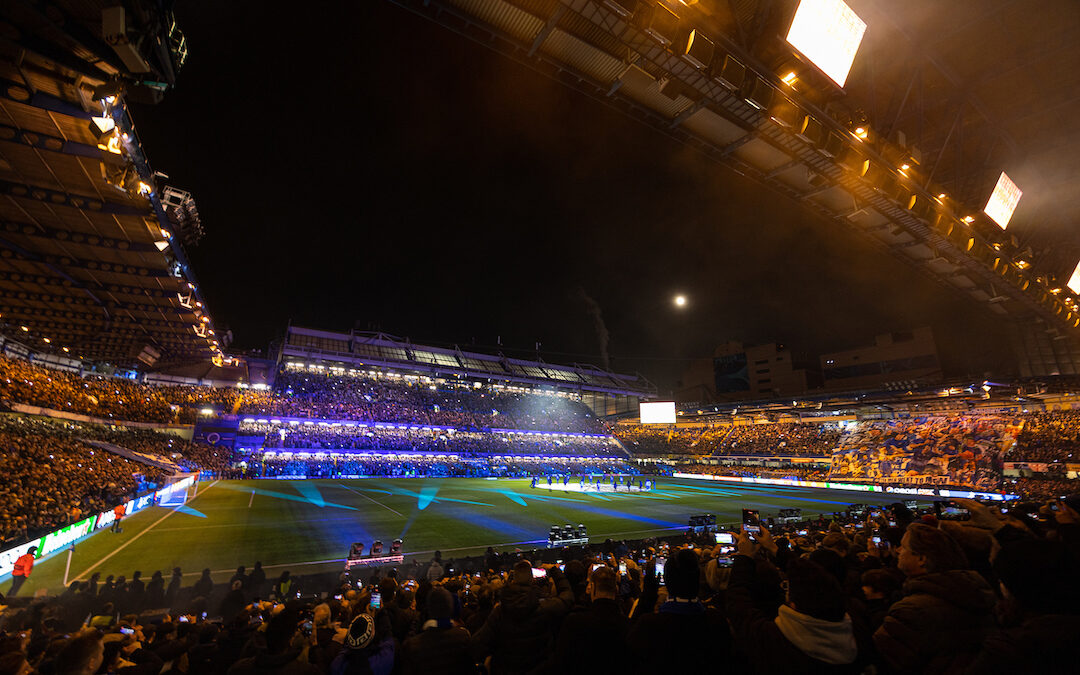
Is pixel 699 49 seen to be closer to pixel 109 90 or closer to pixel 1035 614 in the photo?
pixel 1035 614

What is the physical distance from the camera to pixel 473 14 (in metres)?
6.98

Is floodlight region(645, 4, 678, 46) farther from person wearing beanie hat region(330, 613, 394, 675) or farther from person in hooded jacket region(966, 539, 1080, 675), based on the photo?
person wearing beanie hat region(330, 613, 394, 675)

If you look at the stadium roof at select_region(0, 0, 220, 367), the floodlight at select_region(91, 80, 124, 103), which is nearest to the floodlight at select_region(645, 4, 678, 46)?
the stadium roof at select_region(0, 0, 220, 367)

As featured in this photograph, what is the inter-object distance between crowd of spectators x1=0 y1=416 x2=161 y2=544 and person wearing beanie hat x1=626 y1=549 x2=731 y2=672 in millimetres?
18915

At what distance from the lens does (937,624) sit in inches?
88.8

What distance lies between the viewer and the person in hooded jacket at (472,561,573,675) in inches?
120


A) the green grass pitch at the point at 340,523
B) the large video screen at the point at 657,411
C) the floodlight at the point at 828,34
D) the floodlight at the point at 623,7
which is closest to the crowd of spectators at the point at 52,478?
the green grass pitch at the point at 340,523

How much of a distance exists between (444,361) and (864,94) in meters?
64.7

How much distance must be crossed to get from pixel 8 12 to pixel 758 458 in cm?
6362

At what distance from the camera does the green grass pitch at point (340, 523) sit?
13.4 metres

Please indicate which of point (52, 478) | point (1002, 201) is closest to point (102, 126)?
point (52, 478)

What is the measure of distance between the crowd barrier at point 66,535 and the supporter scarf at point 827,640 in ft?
60.9

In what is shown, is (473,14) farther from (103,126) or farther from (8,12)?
(103,126)

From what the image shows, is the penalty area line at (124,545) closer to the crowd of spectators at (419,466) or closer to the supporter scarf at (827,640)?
the supporter scarf at (827,640)
